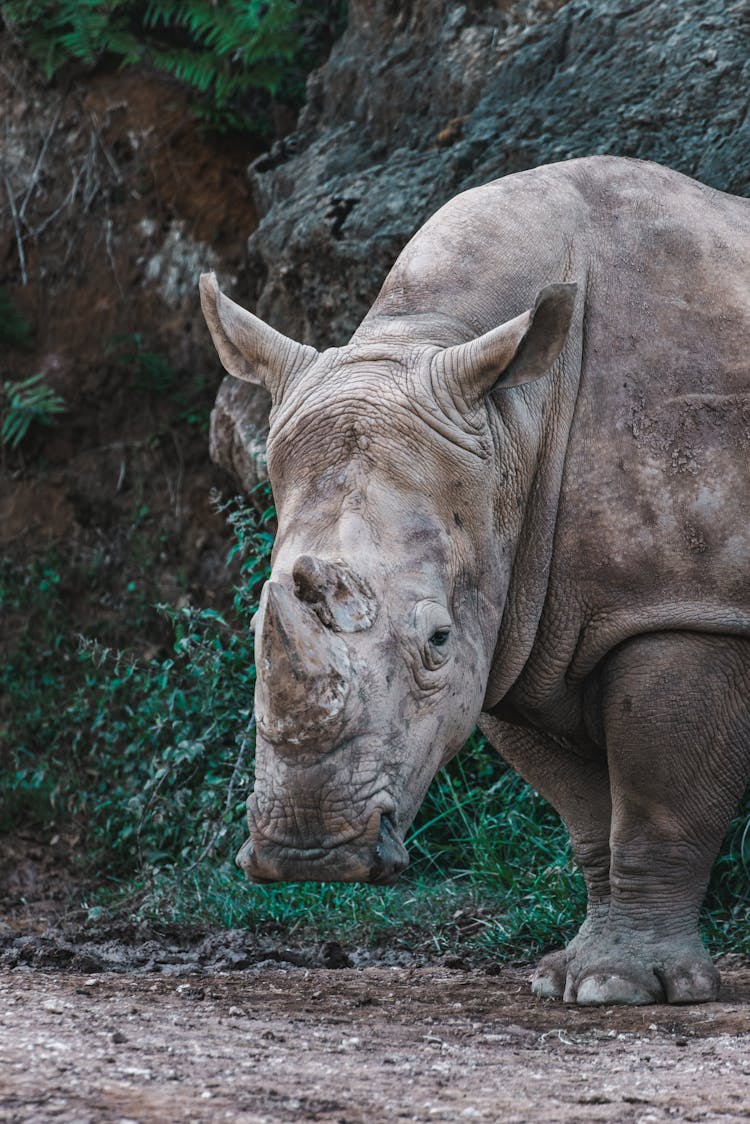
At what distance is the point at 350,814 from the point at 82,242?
25.1 ft

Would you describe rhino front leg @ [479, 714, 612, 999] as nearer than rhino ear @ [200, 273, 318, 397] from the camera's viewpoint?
No

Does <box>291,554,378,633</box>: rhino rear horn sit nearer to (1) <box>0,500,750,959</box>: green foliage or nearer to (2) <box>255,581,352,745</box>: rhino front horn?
(2) <box>255,581,352,745</box>: rhino front horn

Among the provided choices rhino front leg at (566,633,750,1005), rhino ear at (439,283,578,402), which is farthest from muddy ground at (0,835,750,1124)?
rhino ear at (439,283,578,402)

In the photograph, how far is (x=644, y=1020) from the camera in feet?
14.6

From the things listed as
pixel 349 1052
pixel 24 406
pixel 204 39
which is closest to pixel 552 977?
pixel 349 1052

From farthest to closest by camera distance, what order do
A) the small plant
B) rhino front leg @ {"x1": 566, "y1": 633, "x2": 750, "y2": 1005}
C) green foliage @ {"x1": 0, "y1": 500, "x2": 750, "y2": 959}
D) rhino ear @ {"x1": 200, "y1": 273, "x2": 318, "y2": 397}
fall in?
the small plant
green foliage @ {"x1": 0, "y1": 500, "x2": 750, "y2": 959}
rhino ear @ {"x1": 200, "y1": 273, "x2": 318, "y2": 397}
rhino front leg @ {"x1": 566, "y1": 633, "x2": 750, "y2": 1005}

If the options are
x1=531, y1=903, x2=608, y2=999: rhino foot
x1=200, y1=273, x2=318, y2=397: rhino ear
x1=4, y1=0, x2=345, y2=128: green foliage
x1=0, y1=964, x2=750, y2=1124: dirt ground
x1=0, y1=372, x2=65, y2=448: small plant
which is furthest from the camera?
x1=0, y1=372, x2=65, y2=448: small plant

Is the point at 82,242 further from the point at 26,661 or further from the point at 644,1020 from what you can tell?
the point at 644,1020

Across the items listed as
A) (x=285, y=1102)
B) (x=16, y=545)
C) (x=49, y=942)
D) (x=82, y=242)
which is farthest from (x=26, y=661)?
(x=285, y=1102)

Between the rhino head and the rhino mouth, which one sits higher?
the rhino head

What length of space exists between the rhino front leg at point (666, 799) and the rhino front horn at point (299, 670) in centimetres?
116

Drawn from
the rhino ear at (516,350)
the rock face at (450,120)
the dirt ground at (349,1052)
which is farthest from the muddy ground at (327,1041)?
the rock face at (450,120)

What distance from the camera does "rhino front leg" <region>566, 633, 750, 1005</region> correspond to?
4711 millimetres

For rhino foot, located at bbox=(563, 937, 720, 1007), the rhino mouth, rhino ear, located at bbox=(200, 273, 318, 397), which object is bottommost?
rhino foot, located at bbox=(563, 937, 720, 1007)
